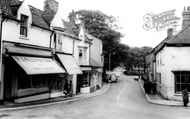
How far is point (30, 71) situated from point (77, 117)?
18.0 feet

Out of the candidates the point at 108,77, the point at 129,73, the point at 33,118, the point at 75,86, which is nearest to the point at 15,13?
the point at 33,118

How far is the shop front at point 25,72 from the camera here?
47.3ft

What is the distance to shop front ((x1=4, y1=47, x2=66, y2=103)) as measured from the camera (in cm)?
1442

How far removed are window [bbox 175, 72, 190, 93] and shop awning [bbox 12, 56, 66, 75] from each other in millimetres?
13782

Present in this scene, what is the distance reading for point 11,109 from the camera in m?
12.6

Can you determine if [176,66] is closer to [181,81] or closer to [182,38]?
[181,81]

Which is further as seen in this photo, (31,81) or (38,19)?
(38,19)

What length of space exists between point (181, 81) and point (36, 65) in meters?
16.4

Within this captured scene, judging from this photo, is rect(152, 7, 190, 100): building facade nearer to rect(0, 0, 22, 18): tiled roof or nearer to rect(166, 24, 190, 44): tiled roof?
rect(166, 24, 190, 44): tiled roof

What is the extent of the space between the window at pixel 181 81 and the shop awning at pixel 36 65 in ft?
45.2

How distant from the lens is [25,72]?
1377cm

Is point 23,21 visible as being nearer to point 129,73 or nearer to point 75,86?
point 75,86

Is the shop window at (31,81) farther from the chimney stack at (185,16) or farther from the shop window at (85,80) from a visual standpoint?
the chimney stack at (185,16)

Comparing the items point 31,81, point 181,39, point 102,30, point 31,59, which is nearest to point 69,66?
point 31,81
